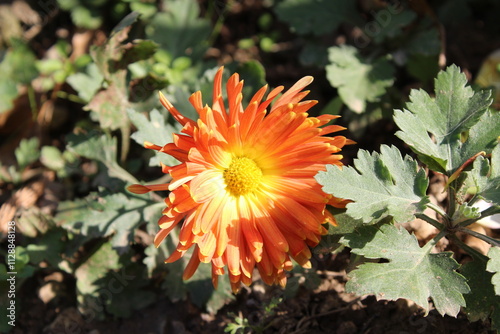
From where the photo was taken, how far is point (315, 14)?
10.8 feet

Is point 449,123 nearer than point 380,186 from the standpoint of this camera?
No

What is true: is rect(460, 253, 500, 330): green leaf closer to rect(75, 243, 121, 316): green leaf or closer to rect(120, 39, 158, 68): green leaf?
rect(75, 243, 121, 316): green leaf

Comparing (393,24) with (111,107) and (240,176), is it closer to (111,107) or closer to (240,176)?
(240,176)

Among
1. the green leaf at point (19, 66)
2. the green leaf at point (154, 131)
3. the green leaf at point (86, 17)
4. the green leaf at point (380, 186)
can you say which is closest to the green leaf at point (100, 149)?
the green leaf at point (154, 131)

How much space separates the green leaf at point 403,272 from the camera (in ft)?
6.14

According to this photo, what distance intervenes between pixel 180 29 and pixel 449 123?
184 cm

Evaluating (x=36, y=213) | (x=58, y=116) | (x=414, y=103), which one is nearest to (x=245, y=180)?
(x=414, y=103)

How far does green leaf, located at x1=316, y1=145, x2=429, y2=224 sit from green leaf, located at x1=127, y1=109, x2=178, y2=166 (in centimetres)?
92

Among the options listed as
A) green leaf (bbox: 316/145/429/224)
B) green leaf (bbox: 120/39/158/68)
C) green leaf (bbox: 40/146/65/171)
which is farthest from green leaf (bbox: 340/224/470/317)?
green leaf (bbox: 40/146/65/171)

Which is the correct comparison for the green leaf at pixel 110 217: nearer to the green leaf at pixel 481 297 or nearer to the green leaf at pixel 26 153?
the green leaf at pixel 26 153

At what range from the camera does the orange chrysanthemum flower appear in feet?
6.52

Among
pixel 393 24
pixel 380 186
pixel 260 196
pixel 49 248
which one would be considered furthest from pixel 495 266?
pixel 49 248

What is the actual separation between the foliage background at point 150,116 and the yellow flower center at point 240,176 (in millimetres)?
418

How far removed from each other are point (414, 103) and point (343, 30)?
1705 mm
